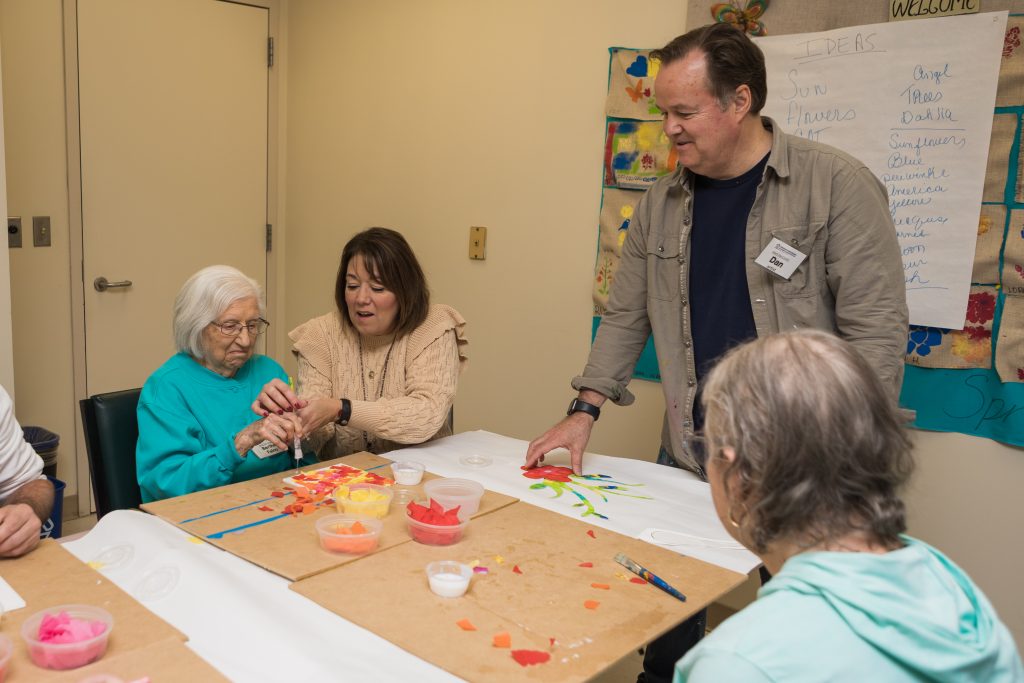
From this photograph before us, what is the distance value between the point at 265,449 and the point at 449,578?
0.86 metres

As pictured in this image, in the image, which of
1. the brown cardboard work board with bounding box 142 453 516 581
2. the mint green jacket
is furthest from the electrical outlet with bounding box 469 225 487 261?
the mint green jacket

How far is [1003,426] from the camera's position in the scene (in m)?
2.46

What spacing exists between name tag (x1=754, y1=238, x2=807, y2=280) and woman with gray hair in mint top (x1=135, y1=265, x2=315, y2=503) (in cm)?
124

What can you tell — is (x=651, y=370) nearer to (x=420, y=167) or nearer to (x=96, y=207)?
(x=420, y=167)

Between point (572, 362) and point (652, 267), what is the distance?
1.19 m

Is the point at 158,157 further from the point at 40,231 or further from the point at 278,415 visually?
the point at 278,415

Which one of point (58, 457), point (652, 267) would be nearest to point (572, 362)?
point (652, 267)

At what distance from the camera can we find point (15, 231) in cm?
352

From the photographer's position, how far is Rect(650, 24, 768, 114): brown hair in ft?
6.70

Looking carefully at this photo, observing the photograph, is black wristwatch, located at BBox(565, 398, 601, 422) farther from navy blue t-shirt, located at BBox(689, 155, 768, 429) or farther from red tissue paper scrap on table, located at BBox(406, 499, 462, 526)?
red tissue paper scrap on table, located at BBox(406, 499, 462, 526)

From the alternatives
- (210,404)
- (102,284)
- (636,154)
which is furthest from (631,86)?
(102,284)

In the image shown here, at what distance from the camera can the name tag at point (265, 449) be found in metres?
2.01

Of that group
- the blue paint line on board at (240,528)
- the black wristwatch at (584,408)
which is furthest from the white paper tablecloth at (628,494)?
the blue paint line on board at (240,528)

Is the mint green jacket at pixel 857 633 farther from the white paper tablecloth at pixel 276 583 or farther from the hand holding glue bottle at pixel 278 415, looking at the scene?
the hand holding glue bottle at pixel 278 415
